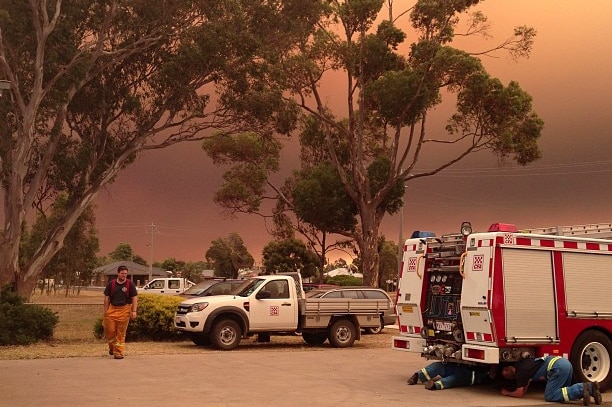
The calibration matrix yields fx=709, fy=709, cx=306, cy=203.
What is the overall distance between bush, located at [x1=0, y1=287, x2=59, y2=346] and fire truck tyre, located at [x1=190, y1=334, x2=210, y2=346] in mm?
3891

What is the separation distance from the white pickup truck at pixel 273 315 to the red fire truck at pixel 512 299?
6.84m

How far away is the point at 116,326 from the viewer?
16.2m

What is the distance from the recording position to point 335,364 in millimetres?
16344

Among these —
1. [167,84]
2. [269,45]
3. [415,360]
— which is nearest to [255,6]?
[269,45]

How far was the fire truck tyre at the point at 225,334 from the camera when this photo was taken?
745 inches

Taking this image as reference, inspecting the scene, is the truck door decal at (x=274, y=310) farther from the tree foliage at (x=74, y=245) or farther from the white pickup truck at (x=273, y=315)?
the tree foliage at (x=74, y=245)

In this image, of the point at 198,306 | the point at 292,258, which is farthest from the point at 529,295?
the point at 292,258

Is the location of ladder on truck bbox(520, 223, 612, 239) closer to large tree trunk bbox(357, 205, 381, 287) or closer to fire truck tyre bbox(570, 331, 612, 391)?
fire truck tyre bbox(570, 331, 612, 391)

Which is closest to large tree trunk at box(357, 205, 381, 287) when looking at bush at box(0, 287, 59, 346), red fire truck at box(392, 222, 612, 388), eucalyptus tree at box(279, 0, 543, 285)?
eucalyptus tree at box(279, 0, 543, 285)

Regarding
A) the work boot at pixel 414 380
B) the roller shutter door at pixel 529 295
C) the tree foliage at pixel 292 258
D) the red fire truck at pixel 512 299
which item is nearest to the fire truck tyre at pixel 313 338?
the red fire truck at pixel 512 299

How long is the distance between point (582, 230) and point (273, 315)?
8.88 metres

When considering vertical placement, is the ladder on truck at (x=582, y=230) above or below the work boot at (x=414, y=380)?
above

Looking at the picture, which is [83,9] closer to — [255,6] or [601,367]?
[255,6]

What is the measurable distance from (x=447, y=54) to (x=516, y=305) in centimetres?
2302
